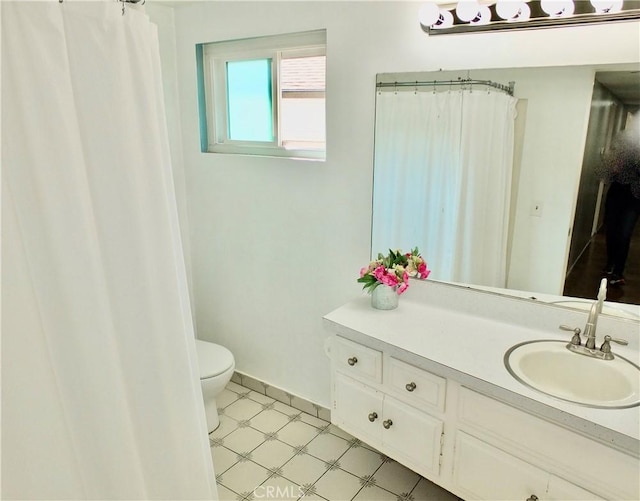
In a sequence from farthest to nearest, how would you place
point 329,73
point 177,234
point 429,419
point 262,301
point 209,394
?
point 262,301
point 209,394
point 329,73
point 429,419
point 177,234

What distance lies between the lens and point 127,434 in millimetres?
1055

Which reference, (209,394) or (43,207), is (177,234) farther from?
(209,394)

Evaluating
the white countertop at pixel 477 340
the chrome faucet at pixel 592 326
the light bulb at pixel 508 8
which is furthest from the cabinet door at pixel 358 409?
the light bulb at pixel 508 8

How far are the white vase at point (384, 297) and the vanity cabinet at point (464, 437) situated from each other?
0.24 meters

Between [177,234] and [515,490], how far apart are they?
4.30ft

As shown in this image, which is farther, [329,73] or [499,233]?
[329,73]

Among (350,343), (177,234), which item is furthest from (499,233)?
(177,234)

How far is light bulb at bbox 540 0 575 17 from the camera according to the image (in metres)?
1.53

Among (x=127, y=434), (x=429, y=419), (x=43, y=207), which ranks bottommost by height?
(x=429, y=419)

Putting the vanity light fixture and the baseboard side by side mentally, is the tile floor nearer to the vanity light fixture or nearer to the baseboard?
the baseboard

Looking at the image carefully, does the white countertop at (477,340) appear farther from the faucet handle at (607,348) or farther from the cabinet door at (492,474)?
the cabinet door at (492,474)

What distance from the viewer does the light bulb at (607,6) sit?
147 cm

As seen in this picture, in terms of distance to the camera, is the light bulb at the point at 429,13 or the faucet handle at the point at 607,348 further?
the light bulb at the point at 429,13

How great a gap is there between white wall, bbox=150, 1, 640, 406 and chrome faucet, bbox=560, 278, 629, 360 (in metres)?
0.82
